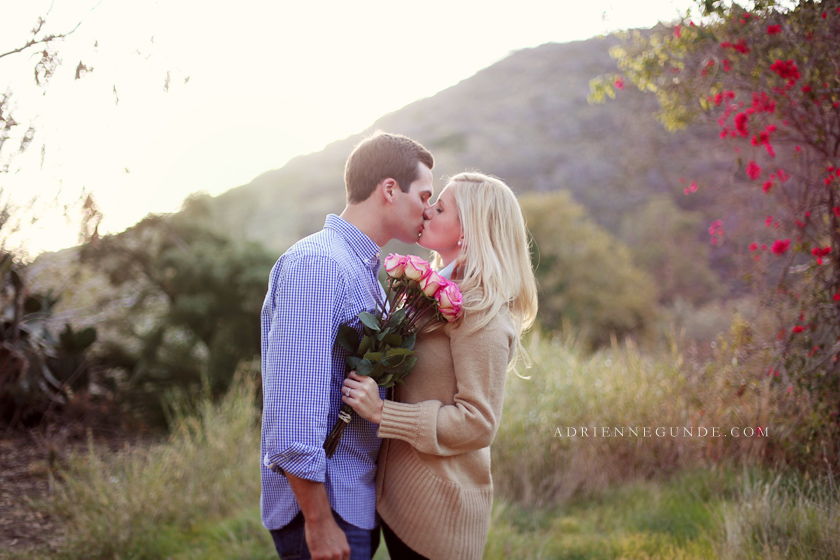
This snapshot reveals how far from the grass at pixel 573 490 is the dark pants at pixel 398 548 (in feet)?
6.32

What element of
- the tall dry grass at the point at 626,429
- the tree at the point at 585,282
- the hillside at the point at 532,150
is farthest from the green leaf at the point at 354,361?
the hillside at the point at 532,150

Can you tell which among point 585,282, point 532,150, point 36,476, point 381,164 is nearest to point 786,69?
point 381,164

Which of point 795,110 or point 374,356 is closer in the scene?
point 374,356

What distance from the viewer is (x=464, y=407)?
6.11 ft

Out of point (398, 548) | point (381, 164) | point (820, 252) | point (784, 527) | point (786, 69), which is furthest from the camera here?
point (820, 252)

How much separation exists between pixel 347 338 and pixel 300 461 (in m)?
0.41

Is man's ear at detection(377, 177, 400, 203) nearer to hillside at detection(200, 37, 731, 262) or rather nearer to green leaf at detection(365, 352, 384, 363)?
green leaf at detection(365, 352, 384, 363)

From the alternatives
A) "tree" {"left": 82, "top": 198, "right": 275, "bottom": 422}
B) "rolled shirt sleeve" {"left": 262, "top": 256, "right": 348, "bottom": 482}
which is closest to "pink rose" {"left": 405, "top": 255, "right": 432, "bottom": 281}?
"rolled shirt sleeve" {"left": 262, "top": 256, "right": 348, "bottom": 482}

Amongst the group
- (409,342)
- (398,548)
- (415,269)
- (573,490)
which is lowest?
(573,490)

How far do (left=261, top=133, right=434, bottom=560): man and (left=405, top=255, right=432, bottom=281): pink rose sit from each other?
19 cm

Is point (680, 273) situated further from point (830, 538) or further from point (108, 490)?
point (108, 490)

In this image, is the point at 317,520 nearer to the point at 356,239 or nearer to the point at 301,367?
the point at 301,367

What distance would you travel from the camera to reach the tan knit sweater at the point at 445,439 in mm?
1840

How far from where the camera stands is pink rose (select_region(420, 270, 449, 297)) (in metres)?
1.82
